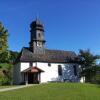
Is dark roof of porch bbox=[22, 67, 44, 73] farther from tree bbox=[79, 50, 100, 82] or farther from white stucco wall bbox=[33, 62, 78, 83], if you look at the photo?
tree bbox=[79, 50, 100, 82]

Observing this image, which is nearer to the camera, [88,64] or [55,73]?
[55,73]

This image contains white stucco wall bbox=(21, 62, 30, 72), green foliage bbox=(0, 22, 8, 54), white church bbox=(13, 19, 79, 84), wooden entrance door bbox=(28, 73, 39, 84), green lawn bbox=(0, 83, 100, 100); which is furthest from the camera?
wooden entrance door bbox=(28, 73, 39, 84)

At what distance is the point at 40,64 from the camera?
47.4m

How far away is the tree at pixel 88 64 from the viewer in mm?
49062

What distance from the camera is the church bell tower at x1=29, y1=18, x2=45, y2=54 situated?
4925 centimetres

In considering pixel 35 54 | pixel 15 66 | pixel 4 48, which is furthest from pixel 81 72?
pixel 4 48

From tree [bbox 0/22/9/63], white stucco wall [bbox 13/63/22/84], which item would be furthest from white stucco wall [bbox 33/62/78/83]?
tree [bbox 0/22/9/63]

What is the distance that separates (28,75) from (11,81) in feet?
14.3

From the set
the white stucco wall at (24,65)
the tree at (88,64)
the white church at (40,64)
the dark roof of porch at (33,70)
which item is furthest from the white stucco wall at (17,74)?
the tree at (88,64)

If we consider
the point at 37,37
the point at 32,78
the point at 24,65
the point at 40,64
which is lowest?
the point at 32,78

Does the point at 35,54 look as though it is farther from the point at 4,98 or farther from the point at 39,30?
the point at 4,98

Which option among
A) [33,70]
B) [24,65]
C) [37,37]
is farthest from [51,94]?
[37,37]

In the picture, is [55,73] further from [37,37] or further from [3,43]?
[3,43]

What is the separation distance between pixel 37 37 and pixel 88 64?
39.2 ft
